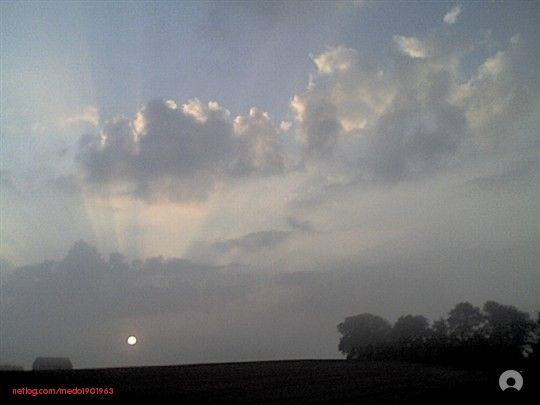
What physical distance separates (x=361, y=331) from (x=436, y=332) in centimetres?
1468

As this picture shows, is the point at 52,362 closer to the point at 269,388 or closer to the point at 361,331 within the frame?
the point at 269,388

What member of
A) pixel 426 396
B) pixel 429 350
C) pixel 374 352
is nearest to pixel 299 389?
pixel 426 396

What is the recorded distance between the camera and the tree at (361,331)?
282 feet

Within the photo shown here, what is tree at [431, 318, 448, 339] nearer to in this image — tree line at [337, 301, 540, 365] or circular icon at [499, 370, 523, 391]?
tree line at [337, 301, 540, 365]

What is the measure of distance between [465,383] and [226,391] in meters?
12.3

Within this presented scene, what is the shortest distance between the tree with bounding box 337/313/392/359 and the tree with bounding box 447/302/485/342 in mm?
13063

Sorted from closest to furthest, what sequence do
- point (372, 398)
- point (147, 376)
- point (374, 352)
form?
point (372, 398) < point (147, 376) < point (374, 352)

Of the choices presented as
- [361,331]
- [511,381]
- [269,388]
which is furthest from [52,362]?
[361,331]

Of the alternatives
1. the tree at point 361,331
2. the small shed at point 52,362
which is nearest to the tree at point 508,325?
the tree at point 361,331

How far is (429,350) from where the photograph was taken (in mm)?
43719

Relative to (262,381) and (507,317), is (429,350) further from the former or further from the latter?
(507,317)

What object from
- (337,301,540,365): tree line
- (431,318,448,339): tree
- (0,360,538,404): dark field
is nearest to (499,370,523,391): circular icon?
(0,360,538,404): dark field

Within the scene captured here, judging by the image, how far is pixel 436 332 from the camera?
80375 millimetres

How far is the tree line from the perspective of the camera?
51594mm
